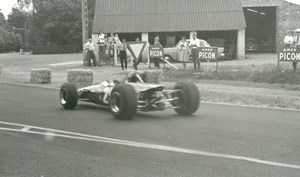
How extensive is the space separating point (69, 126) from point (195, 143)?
9.57ft

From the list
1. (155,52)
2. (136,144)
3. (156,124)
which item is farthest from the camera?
(155,52)

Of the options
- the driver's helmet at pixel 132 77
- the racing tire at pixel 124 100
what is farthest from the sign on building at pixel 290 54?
the racing tire at pixel 124 100

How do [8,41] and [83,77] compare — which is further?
[8,41]

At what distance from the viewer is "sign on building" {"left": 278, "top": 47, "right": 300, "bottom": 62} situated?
19688 millimetres

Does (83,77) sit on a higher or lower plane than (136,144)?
higher

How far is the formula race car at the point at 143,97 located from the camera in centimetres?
1035

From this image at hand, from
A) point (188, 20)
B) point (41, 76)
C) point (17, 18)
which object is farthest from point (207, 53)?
point (17, 18)

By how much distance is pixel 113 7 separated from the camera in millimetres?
41719

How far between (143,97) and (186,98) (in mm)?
977

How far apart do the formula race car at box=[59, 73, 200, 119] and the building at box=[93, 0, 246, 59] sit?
26.5 metres

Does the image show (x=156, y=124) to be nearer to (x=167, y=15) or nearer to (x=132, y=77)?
(x=132, y=77)

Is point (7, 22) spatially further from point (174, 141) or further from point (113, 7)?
point (174, 141)

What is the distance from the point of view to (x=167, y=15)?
132 ft

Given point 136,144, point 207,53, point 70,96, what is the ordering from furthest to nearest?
point 207,53, point 70,96, point 136,144
